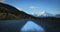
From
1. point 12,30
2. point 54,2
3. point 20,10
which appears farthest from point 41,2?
point 12,30

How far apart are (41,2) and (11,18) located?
1.70 ft

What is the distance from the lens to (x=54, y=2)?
2135 mm

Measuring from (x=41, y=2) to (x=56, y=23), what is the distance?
1.29 ft

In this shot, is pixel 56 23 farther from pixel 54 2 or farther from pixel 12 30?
pixel 12 30

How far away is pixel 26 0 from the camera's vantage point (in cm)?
213

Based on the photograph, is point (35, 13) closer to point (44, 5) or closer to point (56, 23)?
point (44, 5)

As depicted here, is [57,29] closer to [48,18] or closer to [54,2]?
[48,18]

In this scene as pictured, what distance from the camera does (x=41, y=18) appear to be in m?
2.14

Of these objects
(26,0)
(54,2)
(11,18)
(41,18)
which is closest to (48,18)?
(41,18)

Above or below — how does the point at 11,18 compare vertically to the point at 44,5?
below

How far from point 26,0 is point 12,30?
0.50 meters

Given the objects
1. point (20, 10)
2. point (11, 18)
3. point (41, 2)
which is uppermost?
point (41, 2)

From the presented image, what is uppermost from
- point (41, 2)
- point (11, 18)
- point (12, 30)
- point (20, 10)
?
point (41, 2)

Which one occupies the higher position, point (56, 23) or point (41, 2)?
point (41, 2)
